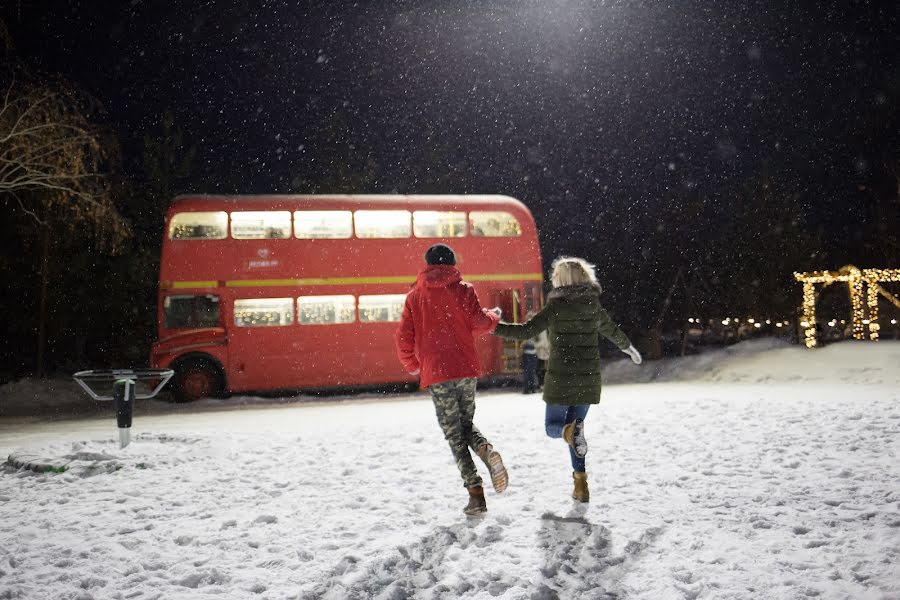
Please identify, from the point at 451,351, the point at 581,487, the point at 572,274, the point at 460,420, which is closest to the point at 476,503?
the point at 460,420

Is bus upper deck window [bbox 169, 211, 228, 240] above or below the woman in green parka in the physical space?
above

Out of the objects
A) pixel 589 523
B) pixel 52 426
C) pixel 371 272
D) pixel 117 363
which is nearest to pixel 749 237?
pixel 371 272

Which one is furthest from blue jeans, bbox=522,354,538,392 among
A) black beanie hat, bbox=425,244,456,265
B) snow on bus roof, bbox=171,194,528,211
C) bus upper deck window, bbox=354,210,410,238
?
black beanie hat, bbox=425,244,456,265

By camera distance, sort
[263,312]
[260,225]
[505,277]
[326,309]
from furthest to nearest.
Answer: [505,277], [326,309], [263,312], [260,225]

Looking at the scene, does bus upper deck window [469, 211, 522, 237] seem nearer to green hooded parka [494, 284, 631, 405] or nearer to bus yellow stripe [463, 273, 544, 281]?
bus yellow stripe [463, 273, 544, 281]

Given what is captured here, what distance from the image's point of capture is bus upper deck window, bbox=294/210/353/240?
14445 mm

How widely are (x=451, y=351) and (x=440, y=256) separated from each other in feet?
2.03

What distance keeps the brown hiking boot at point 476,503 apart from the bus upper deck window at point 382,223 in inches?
400

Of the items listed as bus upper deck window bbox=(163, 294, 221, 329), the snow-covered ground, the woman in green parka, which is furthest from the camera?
bus upper deck window bbox=(163, 294, 221, 329)

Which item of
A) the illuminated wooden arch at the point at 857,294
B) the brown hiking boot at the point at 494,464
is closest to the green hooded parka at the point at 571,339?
the brown hiking boot at the point at 494,464

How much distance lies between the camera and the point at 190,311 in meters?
14.1

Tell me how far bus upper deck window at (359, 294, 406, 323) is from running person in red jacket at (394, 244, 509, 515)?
975 centimetres

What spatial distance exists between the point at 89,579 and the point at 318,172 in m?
27.1

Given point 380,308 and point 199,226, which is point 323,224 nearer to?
point 380,308
